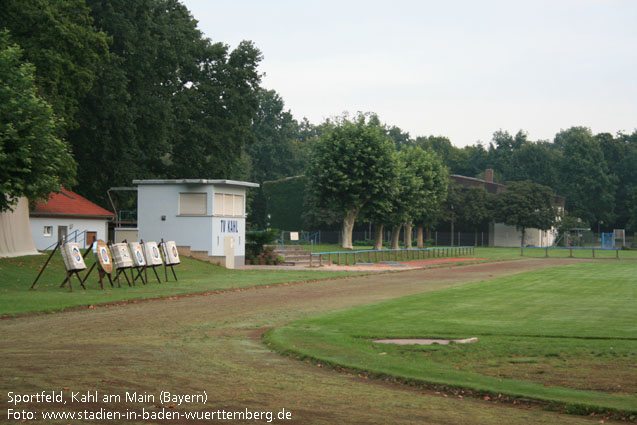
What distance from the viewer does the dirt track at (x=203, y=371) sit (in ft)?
26.2

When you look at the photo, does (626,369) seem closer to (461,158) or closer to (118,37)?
(118,37)

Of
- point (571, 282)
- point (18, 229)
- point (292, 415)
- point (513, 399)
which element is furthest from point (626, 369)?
point (18, 229)

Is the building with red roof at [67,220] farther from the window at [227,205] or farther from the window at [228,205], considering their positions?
the window at [227,205]

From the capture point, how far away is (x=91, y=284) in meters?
26.9

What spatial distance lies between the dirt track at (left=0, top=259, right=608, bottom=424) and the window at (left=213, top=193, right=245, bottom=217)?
22181mm

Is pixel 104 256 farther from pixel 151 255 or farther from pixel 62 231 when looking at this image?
pixel 62 231

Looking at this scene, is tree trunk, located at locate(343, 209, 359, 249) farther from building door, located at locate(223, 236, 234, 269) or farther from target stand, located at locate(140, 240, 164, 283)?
target stand, located at locate(140, 240, 164, 283)

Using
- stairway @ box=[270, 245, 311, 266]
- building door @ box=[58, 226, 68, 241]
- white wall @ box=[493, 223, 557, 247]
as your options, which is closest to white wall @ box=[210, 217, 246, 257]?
stairway @ box=[270, 245, 311, 266]

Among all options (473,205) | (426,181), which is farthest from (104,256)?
(473,205)

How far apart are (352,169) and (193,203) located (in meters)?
19.0

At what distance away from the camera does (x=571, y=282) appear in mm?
30328

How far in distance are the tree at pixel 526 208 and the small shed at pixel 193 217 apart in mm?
58271

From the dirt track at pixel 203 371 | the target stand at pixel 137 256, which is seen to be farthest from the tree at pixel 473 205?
the dirt track at pixel 203 371

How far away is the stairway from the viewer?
149ft
